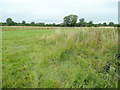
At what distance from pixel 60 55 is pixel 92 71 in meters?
0.98

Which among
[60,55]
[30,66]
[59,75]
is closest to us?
[59,75]

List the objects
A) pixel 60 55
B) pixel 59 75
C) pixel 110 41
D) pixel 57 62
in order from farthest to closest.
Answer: pixel 110 41 → pixel 60 55 → pixel 57 62 → pixel 59 75

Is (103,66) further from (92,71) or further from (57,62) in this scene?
(57,62)

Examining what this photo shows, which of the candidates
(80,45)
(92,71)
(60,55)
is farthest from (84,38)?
(92,71)

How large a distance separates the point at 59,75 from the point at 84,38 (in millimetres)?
2316

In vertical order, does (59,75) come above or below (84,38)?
below

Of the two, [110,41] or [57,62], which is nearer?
[57,62]

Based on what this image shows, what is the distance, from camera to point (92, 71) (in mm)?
1904

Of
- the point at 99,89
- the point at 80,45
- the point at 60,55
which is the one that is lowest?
the point at 99,89

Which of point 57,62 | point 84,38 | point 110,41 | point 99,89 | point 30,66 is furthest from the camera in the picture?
point 84,38

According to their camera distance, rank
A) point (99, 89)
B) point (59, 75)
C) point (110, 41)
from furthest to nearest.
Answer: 1. point (110, 41)
2. point (59, 75)
3. point (99, 89)

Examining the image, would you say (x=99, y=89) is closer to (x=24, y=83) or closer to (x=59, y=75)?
(x=59, y=75)

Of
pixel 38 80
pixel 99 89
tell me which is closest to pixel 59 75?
pixel 38 80

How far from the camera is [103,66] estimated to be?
2.04 meters
